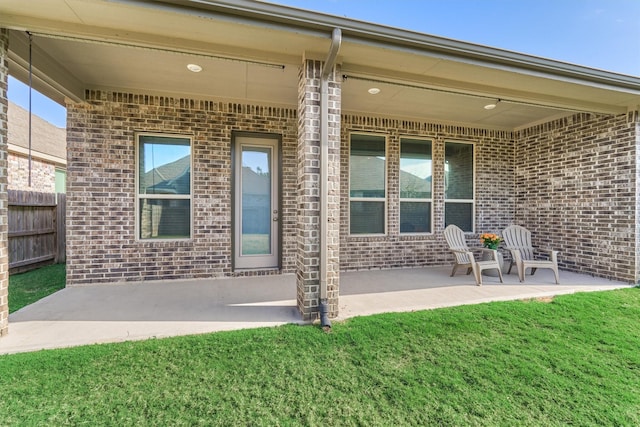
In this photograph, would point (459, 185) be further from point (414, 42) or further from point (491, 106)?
point (414, 42)

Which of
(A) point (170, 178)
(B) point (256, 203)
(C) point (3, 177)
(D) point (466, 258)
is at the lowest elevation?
(D) point (466, 258)

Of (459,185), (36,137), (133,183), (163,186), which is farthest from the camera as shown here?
(36,137)

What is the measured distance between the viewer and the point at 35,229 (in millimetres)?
5660

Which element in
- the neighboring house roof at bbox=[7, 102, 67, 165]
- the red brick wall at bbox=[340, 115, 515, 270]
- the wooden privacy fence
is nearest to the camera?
the wooden privacy fence

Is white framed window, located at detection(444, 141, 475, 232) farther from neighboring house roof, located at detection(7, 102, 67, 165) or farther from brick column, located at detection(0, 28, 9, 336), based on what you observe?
neighboring house roof, located at detection(7, 102, 67, 165)

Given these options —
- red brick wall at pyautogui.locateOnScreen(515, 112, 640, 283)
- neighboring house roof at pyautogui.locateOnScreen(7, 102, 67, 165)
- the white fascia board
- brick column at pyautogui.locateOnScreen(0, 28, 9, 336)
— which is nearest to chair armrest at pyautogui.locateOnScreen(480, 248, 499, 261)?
red brick wall at pyautogui.locateOnScreen(515, 112, 640, 283)

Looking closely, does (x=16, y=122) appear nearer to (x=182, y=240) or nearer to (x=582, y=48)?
(x=182, y=240)

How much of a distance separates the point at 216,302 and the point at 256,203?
2.01 metres

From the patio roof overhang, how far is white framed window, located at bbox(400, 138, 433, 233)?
36.6 inches

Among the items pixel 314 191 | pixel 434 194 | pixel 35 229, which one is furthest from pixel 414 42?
pixel 35 229

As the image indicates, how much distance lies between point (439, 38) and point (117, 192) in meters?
4.79

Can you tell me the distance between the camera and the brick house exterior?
10.1 feet

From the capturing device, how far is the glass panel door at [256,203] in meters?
5.02

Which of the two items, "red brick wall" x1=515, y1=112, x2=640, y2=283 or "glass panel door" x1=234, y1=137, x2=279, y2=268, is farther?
"glass panel door" x1=234, y1=137, x2=279, y2=268
